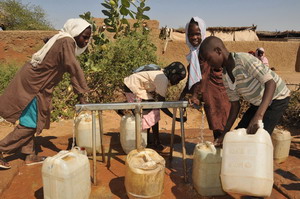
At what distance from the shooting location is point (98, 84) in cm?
631

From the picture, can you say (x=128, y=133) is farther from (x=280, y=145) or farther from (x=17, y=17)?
(x=17, y=17)

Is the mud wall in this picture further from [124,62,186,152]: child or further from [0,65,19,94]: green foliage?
[124,62,186,152]: child

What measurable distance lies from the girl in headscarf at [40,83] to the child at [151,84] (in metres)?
0.77

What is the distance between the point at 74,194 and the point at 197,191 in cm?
121

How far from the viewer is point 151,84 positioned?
3.36 meters

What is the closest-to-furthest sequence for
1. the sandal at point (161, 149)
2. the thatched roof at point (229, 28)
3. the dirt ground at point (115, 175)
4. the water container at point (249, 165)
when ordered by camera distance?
the water container at point (249, 165), the dirt ground at point (115, 175), the sandal at point (161, 149), the thatched roof at point (229, 28)

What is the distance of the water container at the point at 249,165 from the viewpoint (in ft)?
5.88

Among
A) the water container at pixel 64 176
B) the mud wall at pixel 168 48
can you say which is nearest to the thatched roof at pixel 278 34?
the mud wall at pixel 168 48

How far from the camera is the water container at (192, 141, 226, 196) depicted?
243 centimetres

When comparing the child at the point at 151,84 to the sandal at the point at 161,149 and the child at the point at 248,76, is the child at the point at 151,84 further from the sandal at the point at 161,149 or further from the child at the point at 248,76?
the child at the point at 248,76

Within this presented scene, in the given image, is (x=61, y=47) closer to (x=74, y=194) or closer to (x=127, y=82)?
(x=127, y=82)

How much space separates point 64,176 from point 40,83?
4.34 feet

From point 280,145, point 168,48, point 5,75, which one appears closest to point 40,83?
point 280,145

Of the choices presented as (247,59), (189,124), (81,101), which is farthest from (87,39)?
(189,124)
